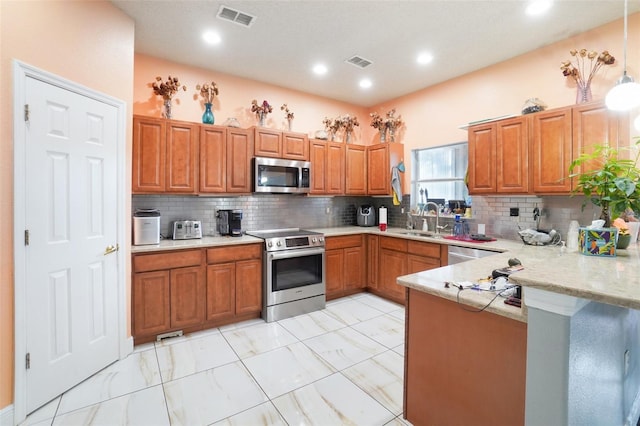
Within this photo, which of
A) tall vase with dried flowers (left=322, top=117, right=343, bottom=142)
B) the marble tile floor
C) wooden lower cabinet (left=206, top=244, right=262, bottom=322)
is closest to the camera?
the marble tile floor

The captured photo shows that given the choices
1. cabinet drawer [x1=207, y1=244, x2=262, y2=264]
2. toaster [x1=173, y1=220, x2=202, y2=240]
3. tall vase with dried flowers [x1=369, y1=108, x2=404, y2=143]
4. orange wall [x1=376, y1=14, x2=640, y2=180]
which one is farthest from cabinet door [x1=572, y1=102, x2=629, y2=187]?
toaster [x1=173, y1=220, x2=202, y2=240]

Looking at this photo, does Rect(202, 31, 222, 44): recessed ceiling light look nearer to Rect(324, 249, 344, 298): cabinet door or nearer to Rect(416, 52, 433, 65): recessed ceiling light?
Rect(416, 52, 433, 65): recessed ceiling light

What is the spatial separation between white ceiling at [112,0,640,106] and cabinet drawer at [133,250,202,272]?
7.19ft

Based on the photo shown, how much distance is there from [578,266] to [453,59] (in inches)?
116

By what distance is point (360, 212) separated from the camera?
15.9 feet

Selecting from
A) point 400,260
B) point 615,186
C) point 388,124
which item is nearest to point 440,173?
point 388,124

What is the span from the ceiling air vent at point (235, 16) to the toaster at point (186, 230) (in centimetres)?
211

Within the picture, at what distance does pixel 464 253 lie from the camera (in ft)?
10.1

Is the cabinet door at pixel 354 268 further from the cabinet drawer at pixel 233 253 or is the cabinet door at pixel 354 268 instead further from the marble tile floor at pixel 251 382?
the cabinet drawer at pixel 233 253

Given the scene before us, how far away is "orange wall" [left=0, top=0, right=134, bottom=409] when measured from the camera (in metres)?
1.73

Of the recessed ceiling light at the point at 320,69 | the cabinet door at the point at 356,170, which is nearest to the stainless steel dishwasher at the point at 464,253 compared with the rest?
the cabinet door at the point at 356,170

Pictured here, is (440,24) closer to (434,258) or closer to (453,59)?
(453,59)

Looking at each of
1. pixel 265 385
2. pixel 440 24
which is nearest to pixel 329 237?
pixel 265 385

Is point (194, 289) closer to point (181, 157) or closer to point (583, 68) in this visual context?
point (181, 157)
